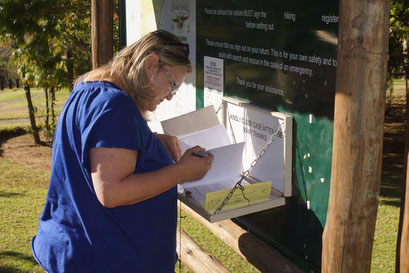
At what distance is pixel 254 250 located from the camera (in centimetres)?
285

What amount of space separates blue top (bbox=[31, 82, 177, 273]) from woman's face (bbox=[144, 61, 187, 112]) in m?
0.14

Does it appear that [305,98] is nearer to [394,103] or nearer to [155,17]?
[155,17]

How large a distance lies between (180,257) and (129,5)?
232 centimetres

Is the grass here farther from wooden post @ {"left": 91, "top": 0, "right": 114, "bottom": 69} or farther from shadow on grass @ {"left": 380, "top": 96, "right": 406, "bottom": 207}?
wooden post @ {"left": 91, "top": 0, "right": 114, "bottom": 69}

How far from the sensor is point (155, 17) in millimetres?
4027

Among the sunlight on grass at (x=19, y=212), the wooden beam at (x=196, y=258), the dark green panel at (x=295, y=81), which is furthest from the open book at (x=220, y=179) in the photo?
the sunlight on grass at (x=19, y=212)

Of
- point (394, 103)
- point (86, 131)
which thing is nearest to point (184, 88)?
point (86, 131)

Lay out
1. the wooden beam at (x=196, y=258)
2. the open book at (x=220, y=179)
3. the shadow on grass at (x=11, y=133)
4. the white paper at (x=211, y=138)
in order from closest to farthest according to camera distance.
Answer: the open book at (x=220, y=179), the white paper at (x=211, y=138), the wooden beam at (x=196, y=258), the shadow on grass at (x=11, y=133)

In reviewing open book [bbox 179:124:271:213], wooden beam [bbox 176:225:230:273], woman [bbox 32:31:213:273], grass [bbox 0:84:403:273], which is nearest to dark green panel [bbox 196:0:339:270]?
open book [bbox 179:124:271:213]

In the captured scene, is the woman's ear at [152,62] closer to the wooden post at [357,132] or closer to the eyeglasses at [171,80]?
the eyeglasses at [171,80]

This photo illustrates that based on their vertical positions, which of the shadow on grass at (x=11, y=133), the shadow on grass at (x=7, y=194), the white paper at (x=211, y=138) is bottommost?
the shadow on grass at (x=11, y=133)

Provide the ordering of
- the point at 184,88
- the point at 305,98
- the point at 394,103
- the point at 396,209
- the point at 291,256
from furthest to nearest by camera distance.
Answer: the point at 394,103 < the point at 396,209 < the point at 184,88 < the point at 291,256 < the point at 305,98

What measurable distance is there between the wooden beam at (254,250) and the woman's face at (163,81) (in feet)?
3.71

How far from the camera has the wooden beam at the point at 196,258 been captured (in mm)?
3268
